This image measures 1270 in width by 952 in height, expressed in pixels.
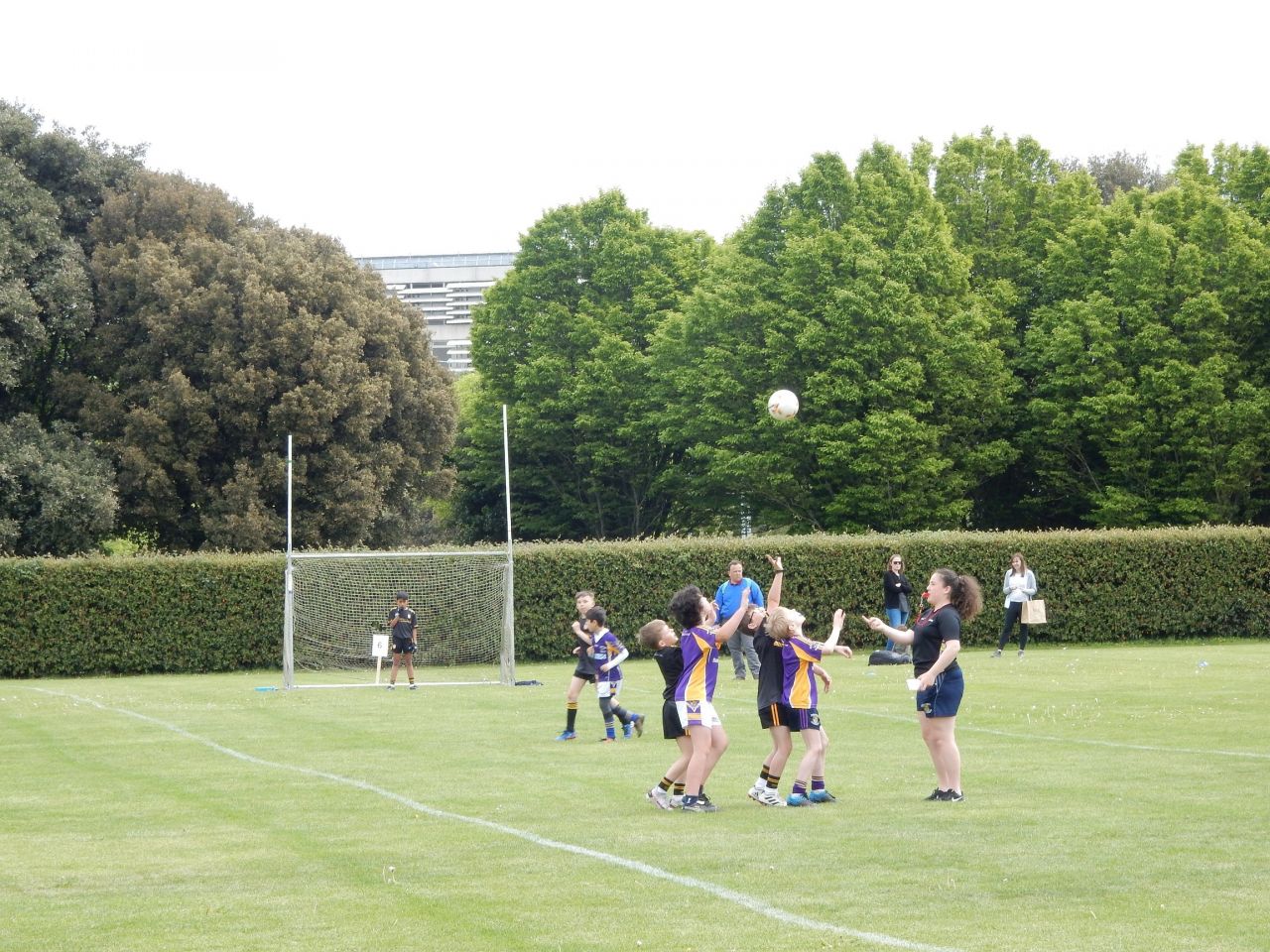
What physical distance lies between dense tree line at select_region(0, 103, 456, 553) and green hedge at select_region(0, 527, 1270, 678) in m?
7.83

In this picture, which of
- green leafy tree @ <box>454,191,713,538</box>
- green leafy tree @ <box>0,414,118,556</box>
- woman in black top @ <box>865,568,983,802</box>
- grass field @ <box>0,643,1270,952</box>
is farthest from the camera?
green leafy tree @ <box>454,191,713,538</box>

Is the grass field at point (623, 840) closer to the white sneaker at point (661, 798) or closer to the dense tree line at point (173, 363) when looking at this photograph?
the white sneaker at point (661, 798)

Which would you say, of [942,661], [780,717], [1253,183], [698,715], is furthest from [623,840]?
[1253,183]

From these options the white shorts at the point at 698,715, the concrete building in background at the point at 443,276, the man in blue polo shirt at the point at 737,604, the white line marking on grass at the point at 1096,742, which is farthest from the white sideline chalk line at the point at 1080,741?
the concrete building in background at the point at 443,276

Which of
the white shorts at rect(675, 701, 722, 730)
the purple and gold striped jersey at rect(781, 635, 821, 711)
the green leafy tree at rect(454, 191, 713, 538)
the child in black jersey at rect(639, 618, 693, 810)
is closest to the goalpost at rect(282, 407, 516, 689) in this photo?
the child in black jersey at rect(639, 618, 693, 810)

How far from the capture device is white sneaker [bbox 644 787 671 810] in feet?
40.8

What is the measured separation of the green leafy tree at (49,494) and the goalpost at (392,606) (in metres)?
9.58

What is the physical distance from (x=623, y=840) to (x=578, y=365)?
4759 centimetres

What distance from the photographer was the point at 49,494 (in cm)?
4197

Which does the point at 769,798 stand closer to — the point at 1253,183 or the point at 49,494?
the point at 49,494

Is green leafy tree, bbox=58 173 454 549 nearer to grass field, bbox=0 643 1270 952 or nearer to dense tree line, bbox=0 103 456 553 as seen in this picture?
dense tree line, bbox=0 103 456 553

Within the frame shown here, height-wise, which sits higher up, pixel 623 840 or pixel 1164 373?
pixel 1164 373

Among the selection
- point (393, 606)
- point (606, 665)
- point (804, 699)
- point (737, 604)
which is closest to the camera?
point (804, 699)

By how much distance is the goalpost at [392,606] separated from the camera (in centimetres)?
3444
